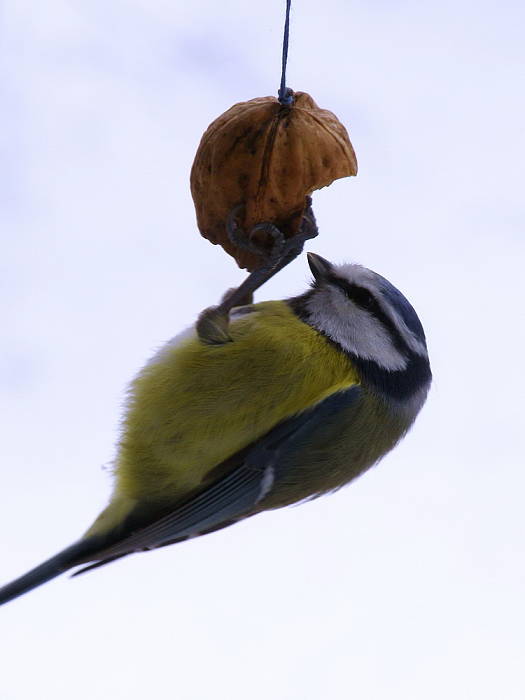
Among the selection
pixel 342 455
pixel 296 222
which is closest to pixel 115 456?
pixel 342 455

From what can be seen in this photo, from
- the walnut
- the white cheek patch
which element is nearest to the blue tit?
the white cheek patch

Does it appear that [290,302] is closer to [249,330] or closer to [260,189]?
[249,330]

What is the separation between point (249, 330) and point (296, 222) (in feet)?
0.59

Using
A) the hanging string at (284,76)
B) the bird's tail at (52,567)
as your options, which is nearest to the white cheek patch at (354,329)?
the hanging string at (284,76)

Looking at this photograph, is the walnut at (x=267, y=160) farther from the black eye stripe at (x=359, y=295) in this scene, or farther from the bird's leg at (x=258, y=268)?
the black eye stripe at (x=359, y=295)

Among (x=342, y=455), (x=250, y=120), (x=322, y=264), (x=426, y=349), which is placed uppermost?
(x=250, y=120)

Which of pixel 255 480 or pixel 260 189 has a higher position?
pixel 260 189

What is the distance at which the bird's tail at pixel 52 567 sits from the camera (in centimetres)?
124

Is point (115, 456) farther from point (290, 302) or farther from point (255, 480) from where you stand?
point (290, 302)

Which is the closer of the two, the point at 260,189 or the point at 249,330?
the point at 260,189

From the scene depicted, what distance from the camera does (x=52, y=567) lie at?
128cm

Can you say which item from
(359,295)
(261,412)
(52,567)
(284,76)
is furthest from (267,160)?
(52,567)

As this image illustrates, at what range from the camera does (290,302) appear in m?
1.37

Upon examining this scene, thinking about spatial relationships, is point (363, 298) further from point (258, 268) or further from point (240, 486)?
point (240, 486)
